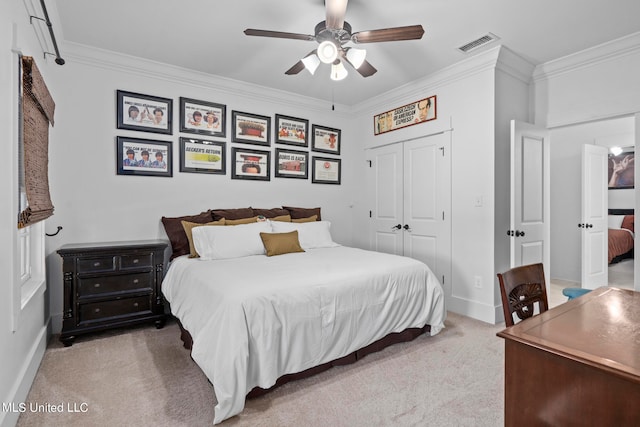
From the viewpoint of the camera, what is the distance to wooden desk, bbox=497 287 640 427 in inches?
35.1

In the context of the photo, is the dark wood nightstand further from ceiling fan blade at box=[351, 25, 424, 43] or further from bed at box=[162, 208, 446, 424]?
ceiling fan blade at box=[351, 25, 424, 43]

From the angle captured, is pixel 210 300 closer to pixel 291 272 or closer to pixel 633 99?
pixel 291 272

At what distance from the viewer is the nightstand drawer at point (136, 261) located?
2875 millimetres

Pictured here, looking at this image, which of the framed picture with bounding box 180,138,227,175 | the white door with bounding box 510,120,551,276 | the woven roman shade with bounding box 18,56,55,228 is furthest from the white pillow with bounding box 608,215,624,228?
the woven roman shade with bounding box 18,56,55,228

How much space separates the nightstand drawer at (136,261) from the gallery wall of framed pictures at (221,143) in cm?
91

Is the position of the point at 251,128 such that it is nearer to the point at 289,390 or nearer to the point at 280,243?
the point at 280,243

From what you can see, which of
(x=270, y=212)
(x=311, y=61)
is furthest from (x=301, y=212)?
(x=311, y=61)

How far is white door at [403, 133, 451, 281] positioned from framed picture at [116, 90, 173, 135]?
2.85 m

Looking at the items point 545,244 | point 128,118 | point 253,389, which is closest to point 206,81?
point 128,118

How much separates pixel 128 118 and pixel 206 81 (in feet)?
3.07

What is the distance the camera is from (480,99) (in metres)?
3.29

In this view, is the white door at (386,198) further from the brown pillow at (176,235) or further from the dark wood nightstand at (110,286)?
the dark wood nightstand at (110,286)

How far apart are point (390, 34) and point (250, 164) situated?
235 centimetres

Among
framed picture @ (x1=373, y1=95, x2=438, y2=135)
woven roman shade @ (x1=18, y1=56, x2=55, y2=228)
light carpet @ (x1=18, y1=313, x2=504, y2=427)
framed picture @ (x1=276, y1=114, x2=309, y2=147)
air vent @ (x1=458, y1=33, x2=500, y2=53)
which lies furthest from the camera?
framed picture @ (x1=276, y1=114, x2=309, y2=147)
